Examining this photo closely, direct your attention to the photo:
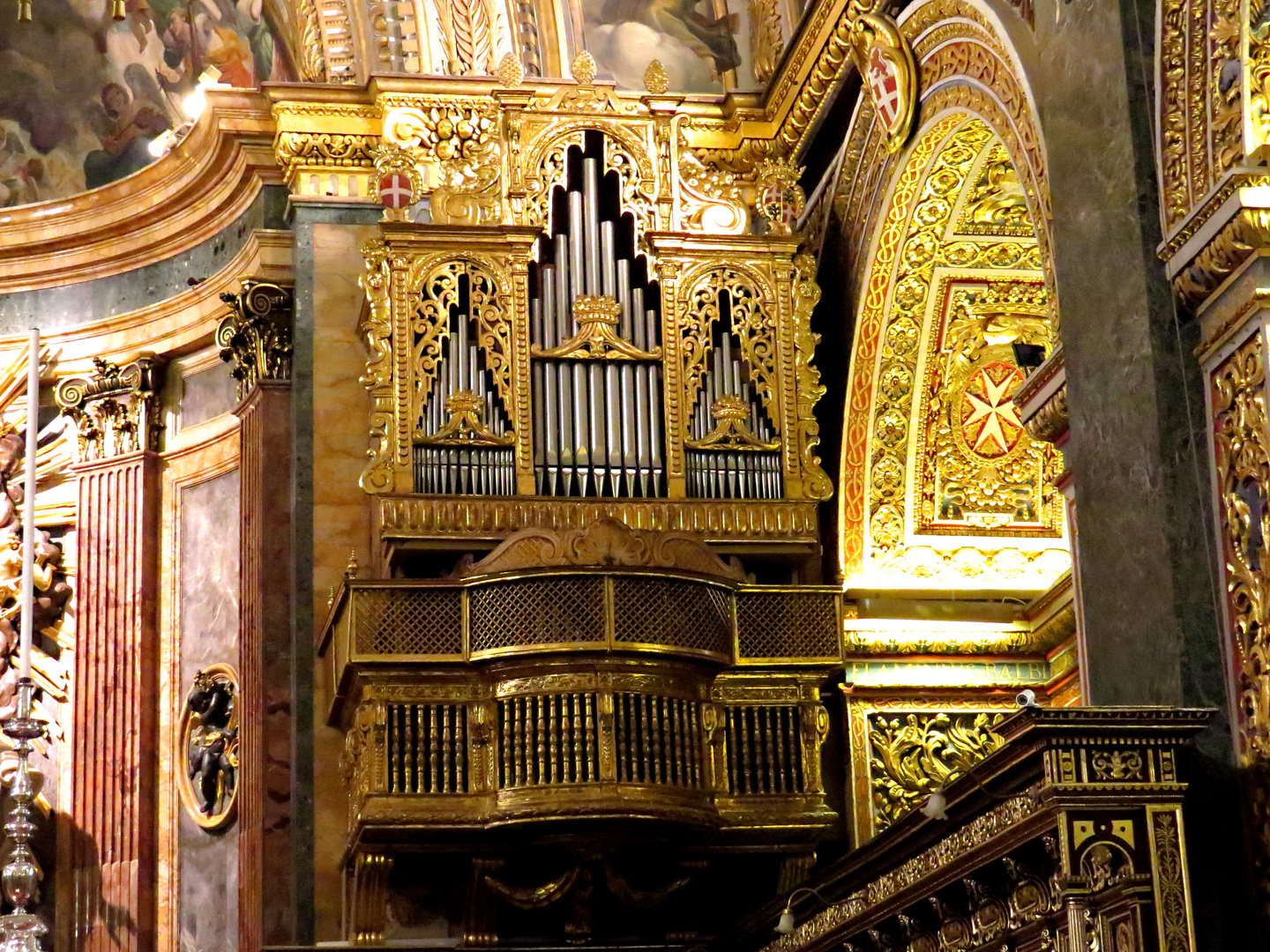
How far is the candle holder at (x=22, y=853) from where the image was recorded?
1341 centimetres

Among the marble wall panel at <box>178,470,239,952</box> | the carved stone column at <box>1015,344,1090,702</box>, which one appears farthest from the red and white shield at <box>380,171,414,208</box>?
the carved stone column at <box>1015,344,1090,702</box>

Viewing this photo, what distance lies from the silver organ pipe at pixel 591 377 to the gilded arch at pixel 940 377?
1.20 metres

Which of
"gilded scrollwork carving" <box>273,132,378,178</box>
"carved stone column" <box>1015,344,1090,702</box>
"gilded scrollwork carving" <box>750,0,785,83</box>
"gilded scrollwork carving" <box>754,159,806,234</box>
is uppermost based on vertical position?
"gilded scrollwork carving" <box>750,0,785,83</box>

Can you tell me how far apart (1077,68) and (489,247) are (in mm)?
4238

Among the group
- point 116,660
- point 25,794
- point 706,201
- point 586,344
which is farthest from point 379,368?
point 116,660

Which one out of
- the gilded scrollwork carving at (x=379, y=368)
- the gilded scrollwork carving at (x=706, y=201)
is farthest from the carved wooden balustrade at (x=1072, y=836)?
the gilded scrollwork carving at (x=706, y=201)

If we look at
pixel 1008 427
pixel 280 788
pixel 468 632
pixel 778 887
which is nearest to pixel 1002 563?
pixel 1008 427

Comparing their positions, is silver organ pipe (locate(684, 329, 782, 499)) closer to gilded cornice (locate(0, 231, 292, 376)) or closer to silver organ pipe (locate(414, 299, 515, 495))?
silver organ pipe (locate(414, 299, 515, 495))

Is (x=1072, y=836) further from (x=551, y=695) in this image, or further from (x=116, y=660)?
(x=116, y=660)

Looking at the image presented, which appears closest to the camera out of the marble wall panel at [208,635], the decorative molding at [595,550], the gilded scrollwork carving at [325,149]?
the decorative molding at [595,550]

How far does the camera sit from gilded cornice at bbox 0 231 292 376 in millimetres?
15031

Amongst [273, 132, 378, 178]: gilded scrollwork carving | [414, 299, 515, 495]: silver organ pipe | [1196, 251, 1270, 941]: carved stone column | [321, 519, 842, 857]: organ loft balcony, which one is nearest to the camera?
[1196, 251, 1270, 941]: carved stone column

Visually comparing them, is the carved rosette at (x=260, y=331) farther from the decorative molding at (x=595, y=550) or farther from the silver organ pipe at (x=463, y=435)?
the decorative molding at (x=595, y=550)

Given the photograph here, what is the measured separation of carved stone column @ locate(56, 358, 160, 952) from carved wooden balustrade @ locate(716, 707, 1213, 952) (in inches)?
272
